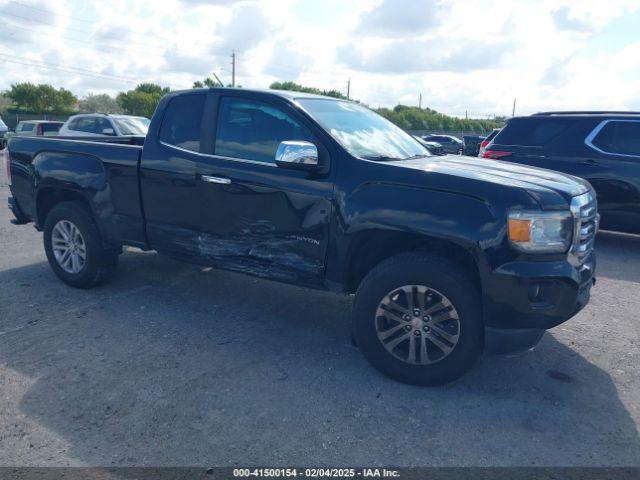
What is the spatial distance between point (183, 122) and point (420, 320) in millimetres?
2655

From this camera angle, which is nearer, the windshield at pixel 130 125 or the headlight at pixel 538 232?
the headlight at pixel 538 232

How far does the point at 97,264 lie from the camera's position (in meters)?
5.30

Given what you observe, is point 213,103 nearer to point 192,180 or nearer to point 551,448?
point 192,180

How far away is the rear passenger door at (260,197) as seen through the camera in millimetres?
4035

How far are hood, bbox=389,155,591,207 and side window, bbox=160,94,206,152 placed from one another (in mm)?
1782

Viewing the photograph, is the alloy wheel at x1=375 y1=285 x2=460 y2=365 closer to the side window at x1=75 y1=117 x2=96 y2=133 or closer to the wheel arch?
the wheel arch

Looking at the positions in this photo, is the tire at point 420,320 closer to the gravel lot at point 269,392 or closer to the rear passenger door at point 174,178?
the gravel lot at point 269,392

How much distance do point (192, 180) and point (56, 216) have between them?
5.91 ft

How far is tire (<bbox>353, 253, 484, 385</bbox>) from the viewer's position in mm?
3512

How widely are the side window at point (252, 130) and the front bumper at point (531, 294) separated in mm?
1718

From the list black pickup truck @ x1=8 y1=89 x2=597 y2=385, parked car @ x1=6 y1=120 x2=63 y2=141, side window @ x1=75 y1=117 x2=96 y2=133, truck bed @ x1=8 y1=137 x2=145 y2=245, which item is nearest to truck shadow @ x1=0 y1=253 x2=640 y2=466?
black pickup truck @ x1=8 y1=89 x2=597 y2=385

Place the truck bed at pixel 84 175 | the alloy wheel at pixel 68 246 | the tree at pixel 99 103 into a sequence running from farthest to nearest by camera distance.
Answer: the tree at pixel 99 103, the alloy wheel at pixel 68 246, the truck bed at pixel 84 175

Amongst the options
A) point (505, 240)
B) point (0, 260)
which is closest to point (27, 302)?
point (0, 260)

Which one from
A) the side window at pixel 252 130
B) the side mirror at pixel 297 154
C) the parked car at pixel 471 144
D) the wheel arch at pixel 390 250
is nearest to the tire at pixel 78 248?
the side window at pixel 252 130
